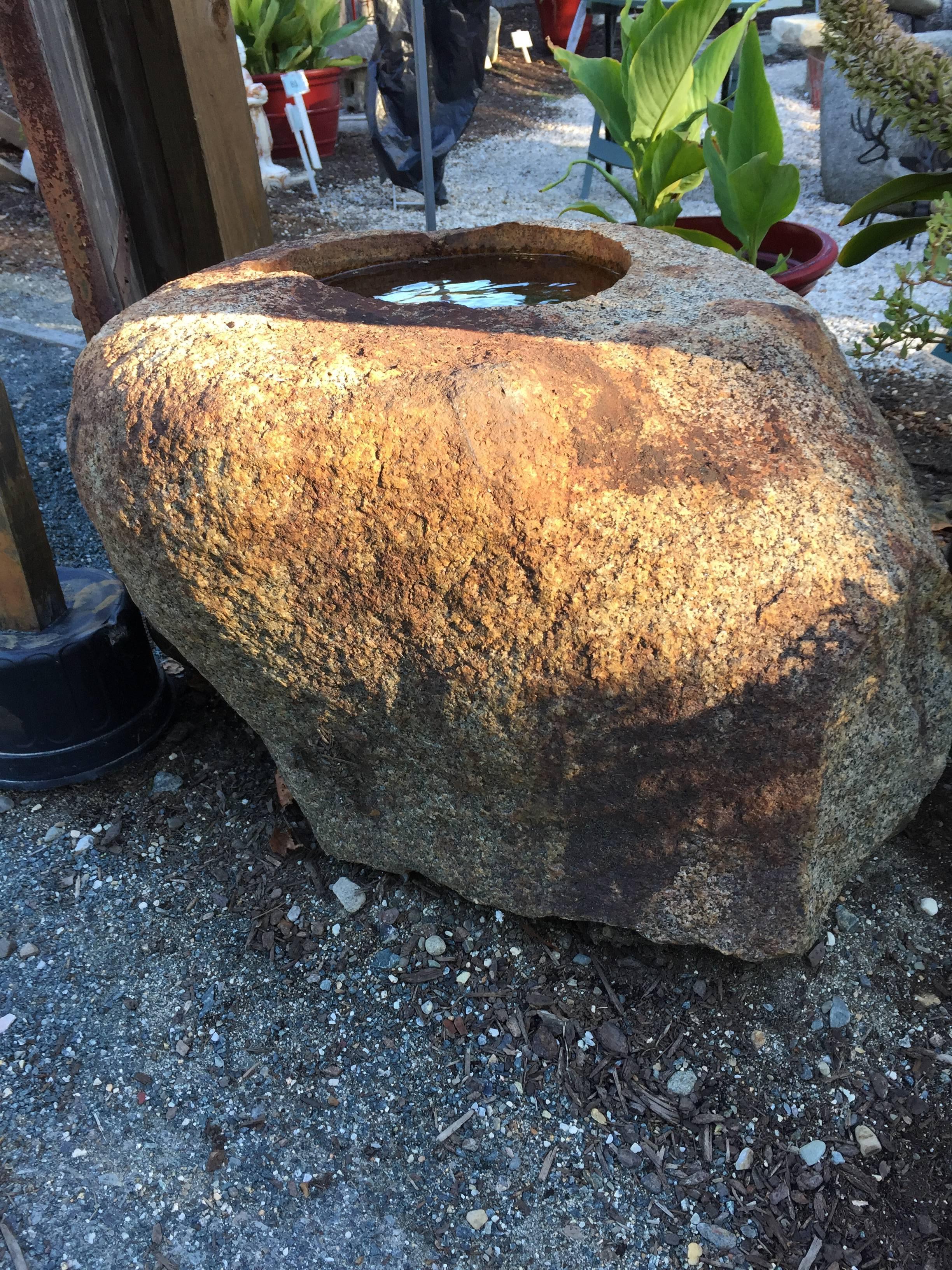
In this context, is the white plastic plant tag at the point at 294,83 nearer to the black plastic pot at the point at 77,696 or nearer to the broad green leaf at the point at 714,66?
the broad green leaf at the point at 714,66

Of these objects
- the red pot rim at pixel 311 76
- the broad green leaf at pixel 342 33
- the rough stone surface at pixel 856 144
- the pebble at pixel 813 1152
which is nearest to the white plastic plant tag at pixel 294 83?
the red pot rim at pixel 311 76

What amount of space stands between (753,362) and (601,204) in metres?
4.09

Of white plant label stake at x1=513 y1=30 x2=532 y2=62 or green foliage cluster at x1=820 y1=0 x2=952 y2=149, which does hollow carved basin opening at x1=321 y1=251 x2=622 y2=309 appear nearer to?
green foliage cluster at x1=820 y1=0 x2=952 y2=149

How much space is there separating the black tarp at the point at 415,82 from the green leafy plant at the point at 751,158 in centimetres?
273

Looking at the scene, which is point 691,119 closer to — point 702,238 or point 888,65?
point 702,238

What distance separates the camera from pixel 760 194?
226 cm

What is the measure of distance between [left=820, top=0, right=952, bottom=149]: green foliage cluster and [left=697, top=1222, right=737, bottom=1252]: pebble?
5.86 ft

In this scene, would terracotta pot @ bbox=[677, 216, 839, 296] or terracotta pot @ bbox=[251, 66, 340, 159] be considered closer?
terracotta pot @ bbox=[677, 216, 839, 296]

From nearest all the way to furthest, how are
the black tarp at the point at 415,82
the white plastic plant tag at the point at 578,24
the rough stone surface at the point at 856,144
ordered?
the rough stone surface at the point at 856,144
the black tarp at the point at 415,82
the white plastic plant tag at the point at 578,24

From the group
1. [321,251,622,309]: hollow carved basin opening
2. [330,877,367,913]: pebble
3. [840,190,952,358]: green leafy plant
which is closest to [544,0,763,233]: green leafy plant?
[840,190,952,358]: green leafy plant

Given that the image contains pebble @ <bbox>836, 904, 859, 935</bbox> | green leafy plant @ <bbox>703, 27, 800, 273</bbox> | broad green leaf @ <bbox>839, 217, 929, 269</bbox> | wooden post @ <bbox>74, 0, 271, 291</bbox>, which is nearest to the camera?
pebble @ <bbox>836, 904, 859, 935</bbox>

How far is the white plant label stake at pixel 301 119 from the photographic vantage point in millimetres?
5113

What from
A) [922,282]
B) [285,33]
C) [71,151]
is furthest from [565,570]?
[285,33]

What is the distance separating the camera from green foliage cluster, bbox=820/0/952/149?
1643 mm
